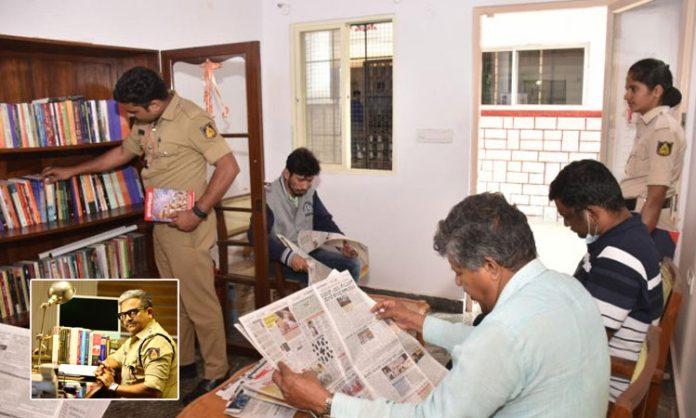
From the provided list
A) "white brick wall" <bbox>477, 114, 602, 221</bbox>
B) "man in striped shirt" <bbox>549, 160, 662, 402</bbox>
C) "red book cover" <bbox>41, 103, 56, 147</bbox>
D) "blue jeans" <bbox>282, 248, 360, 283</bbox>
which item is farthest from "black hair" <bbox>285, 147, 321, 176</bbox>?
"white brick wall" <bbox>477, 114, 602, 221</bbox>

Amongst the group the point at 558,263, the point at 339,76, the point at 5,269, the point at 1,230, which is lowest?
the point at 558,263

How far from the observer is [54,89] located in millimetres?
2717

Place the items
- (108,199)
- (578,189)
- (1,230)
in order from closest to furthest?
(578,189) < (1,230) < (108,199)

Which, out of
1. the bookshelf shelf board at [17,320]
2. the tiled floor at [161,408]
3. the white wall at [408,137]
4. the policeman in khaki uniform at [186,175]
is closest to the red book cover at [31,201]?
the policeman in khaki uniform at [186,175]

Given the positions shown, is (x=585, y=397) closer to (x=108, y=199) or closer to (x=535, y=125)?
(x=108, y=199)

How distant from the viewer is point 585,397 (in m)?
1.08

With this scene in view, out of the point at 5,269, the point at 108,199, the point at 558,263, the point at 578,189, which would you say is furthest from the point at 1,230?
the point at 558,263

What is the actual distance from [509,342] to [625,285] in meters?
0.76

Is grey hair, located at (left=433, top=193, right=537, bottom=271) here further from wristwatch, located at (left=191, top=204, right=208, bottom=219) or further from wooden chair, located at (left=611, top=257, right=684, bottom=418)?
wristwatch, located at (left=191, top=204, right=208, bottom=219)

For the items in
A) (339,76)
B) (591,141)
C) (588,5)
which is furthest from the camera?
(591,141)

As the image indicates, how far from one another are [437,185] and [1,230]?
2.80 m

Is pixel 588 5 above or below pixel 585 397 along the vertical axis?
above

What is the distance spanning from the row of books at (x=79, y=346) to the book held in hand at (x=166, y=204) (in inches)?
58.8

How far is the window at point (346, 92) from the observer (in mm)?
4211
